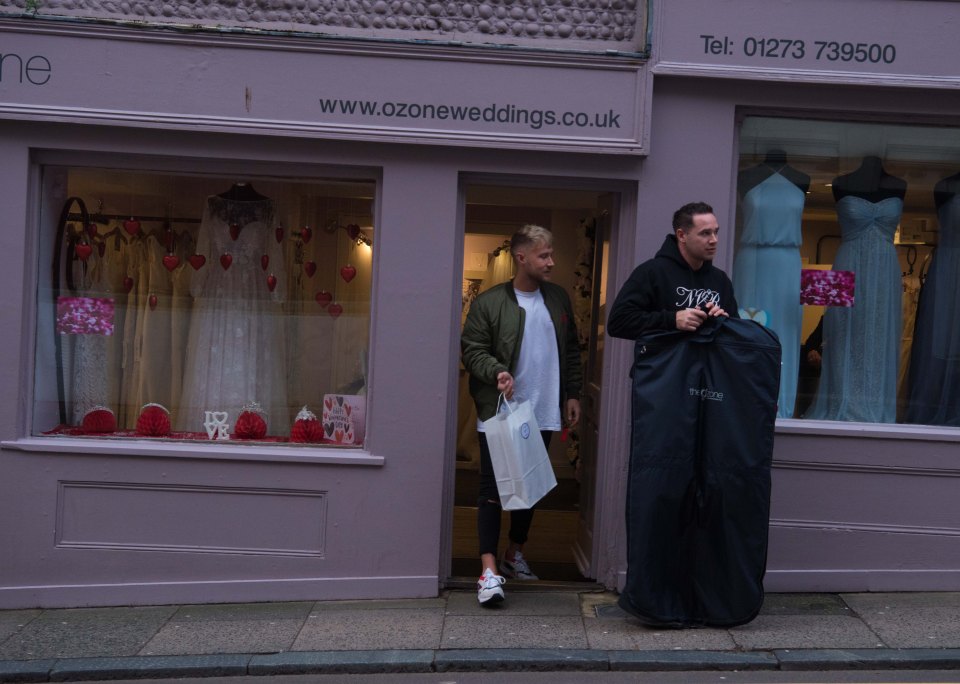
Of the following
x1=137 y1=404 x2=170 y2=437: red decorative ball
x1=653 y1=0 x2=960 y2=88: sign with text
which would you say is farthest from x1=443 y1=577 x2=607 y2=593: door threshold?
x1=653 y1=0 x2=960 y2=88: sign with text

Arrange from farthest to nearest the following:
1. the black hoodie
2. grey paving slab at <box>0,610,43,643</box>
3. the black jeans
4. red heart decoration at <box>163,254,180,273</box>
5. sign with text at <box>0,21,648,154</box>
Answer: red heart decoration at <box>163,254,180,273</box> < the black jeans < sign with text at <box>0,21,648,154</box> < grey paving slab at <box>0,610,43,643</box> < the black hoodie

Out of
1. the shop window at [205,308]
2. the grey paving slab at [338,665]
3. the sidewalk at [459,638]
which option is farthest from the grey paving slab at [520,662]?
the shop window at [205,308]

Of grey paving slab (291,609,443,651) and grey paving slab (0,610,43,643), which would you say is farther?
grey paving slab (0,610,43,643)

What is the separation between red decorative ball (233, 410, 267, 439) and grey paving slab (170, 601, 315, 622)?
1.05 m

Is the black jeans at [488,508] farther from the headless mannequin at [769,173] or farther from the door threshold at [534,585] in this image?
the headless mannequin at [769,173]

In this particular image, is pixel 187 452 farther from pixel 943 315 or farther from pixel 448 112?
pixel 943 315

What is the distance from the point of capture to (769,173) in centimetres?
730

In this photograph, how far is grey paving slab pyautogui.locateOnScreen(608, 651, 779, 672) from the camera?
5824 mm

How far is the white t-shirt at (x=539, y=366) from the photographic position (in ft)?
23.0

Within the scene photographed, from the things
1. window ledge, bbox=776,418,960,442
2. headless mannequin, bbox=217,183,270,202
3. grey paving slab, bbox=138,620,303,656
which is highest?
headless mannequin, bbox=217,183,270,202

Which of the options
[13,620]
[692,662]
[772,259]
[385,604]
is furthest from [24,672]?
[772,259]

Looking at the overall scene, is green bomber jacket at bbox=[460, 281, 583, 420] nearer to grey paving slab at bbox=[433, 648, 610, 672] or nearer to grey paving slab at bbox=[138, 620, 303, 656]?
grey paving slab at bbox=[433, 648, 610, 672]

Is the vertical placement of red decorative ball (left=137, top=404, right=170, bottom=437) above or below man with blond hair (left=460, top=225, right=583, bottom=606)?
below

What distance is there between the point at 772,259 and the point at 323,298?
2837 millimetres
